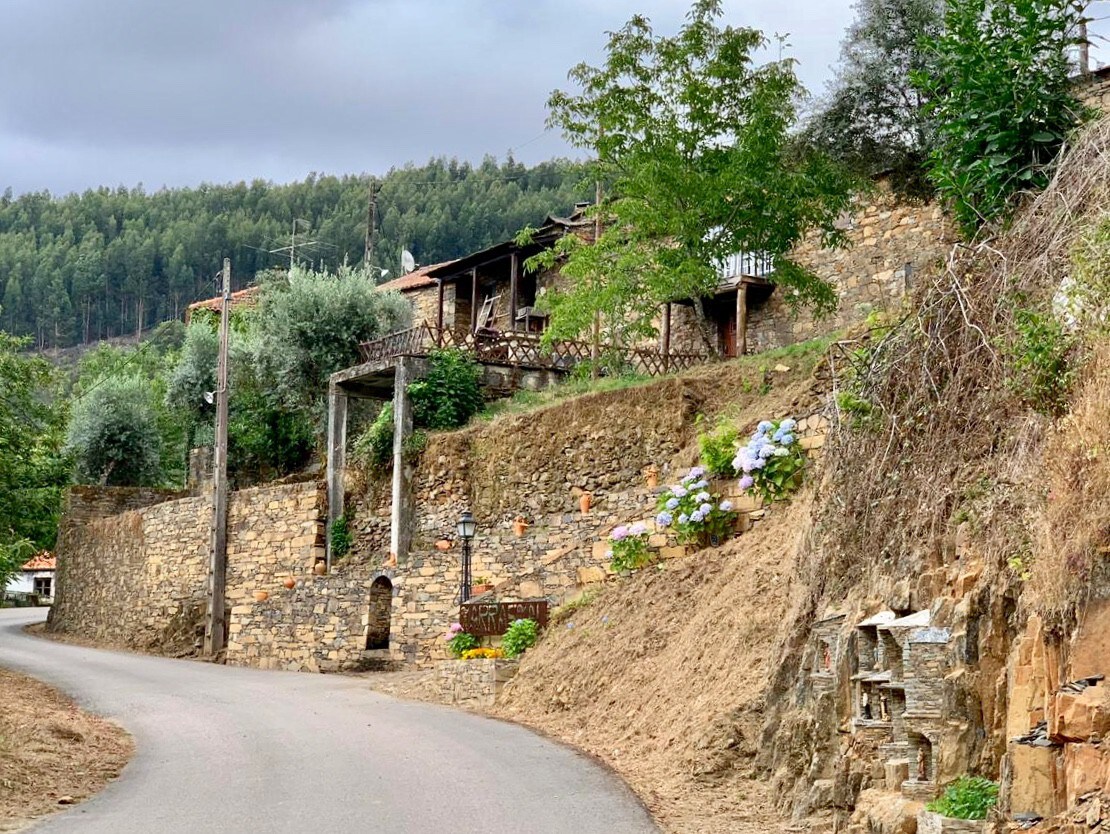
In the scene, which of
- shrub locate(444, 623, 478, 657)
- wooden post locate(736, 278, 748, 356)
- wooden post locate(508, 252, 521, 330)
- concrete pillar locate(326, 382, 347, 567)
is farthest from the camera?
wooden post locate(508, 252, 521, 330)

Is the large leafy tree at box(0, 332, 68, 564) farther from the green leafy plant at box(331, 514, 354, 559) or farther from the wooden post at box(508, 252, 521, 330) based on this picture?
the wooden post at box(508, 252, 521, 330)

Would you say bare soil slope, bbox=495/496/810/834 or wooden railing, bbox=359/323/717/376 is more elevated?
wooden railing, bbox=359/323/717/376

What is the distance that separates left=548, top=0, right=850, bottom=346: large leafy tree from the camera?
2306 cm

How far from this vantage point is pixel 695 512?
16688mm

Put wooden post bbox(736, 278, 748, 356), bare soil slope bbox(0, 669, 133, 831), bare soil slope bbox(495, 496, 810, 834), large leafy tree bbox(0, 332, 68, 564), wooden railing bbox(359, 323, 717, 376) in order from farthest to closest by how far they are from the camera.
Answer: wooden post bbox(736, 278, 748, 356) → wooden railing bbox(359, 323, 717, 376) → large leafy tree bbox(0, 332, 68, 564) → bare soil slope bbox(495, 496, 810, 834) → bare soil slope bbox(0, 669, 133, 831)

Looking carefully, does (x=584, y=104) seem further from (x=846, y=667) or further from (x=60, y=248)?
(x=60, y=248)

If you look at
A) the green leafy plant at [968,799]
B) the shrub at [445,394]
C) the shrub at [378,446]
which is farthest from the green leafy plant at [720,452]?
the shrub at [378,446]

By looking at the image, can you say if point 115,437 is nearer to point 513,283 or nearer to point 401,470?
point 513,283

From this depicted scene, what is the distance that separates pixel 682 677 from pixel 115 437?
103 feet

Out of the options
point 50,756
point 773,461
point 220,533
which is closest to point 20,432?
point 220,533

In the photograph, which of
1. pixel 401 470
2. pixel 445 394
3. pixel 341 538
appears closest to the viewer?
pixel 401 470

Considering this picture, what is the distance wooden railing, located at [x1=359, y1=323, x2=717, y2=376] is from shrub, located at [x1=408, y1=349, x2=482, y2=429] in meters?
0.44

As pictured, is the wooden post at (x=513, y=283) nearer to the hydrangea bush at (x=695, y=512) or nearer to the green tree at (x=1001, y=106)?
the hydrangea bush at (x=695, y=512)

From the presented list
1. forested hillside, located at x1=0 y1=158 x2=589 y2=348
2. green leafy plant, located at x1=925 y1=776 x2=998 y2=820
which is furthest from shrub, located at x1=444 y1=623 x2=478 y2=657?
forested hillside, located at x1=0 y1=158 x2=589 y2=348
